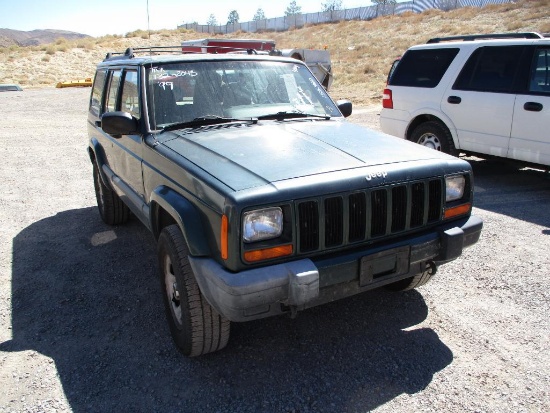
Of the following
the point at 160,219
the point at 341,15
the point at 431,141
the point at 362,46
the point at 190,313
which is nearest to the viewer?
the point at 190,313

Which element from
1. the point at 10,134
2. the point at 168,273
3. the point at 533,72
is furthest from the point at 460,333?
the point at 10,134

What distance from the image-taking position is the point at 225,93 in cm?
391

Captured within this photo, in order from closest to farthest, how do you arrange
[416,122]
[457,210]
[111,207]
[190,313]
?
[190,313], [457,210], [111,207], [416,122]

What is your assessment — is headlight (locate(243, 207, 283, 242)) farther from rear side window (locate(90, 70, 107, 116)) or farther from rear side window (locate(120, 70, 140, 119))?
rear side window (locate(90, 70, 107, 116))

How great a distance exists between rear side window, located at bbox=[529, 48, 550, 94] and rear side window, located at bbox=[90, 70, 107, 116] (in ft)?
17.3

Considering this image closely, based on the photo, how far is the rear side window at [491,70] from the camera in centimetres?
640

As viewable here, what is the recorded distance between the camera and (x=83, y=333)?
346cm

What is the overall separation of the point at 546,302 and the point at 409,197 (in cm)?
175

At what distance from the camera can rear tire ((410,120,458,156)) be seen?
714 cm

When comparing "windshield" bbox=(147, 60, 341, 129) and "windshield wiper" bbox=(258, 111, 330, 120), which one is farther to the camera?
"windshield wiper" bbox=(258, 111, 330, 120)

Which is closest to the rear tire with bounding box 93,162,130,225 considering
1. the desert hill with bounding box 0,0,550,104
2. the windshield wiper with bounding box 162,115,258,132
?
the windshield wiper with bounding box 162,115,258,132

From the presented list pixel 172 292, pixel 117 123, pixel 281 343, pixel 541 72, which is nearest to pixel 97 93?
pixel 117 123

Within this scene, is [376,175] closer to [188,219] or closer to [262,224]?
[262,224]

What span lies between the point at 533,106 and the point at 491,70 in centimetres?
88
